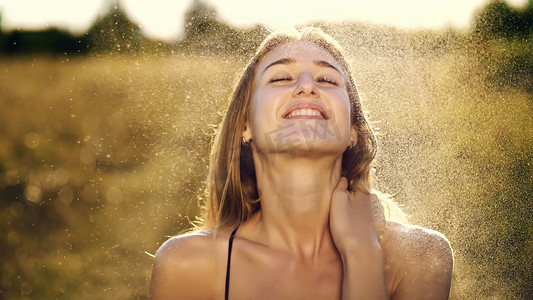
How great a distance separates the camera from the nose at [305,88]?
2.77 meters

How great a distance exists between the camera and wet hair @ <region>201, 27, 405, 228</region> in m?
3.16

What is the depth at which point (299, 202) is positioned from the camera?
288 cm

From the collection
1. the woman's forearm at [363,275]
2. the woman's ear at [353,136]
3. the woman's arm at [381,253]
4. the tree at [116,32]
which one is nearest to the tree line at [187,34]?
the tree at [116,32]

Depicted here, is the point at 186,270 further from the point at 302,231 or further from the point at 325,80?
the point at 325,80

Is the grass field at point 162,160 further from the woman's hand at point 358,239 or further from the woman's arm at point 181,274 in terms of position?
the woman's arm at point 181,274

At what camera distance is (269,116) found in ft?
9.18

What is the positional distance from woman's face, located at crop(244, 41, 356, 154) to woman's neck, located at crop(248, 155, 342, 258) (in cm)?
11

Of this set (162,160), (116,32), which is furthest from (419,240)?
(116,32)

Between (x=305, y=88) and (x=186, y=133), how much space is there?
→ 5.18m

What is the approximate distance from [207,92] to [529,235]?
4.05 meters

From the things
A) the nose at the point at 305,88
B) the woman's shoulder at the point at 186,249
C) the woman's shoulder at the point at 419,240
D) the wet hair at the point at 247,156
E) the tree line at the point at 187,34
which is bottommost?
the woman's shoulder at the point at 186,249

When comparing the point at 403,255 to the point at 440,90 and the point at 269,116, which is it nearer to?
the point at 269,116

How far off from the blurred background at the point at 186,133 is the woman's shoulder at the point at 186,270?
2.14 meters

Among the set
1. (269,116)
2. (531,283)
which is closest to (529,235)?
(531,283)
